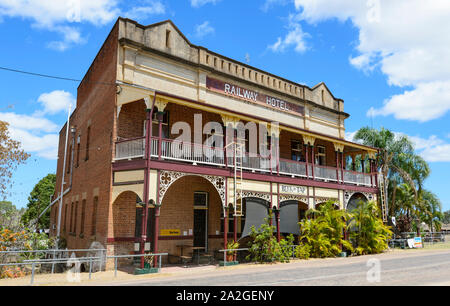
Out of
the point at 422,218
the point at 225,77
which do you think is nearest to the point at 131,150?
the point at 225,77

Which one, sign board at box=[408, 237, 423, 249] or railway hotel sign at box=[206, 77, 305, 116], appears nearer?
railway hotel sign at box=[206, 77, 305, 116]

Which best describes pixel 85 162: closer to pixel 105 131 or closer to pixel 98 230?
pixel 105 131

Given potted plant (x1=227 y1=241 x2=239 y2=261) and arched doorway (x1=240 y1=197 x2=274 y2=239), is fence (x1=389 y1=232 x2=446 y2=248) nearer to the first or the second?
arched doorway (x1=240 y1=197 x2=274 y2=239)

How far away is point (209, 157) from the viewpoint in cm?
1616

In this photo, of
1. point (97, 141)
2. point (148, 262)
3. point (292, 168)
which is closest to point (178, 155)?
point (148, 262)

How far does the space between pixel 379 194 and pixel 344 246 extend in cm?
636

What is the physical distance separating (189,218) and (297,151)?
978 cm

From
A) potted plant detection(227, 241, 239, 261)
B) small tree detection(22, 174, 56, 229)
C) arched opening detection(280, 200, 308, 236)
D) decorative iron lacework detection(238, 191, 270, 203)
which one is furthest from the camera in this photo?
small tree detection(22, 174, 56, 229)

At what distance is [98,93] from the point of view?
1962 cm

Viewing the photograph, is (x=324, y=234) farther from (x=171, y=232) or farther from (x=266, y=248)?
(x=171, y=232)

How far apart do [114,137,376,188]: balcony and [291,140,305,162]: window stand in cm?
276

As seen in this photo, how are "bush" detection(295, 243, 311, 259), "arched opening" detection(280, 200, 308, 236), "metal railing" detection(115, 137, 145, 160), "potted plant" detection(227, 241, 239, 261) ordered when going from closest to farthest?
1. "metal railing" detection(115, 137, 145, 160)
2. "potted plant" detection(227, 241, 239, 261)
3. "bush" detection(295, 243, 311, 259)
4. "arched opening" detection(280, 200, 308, 236)

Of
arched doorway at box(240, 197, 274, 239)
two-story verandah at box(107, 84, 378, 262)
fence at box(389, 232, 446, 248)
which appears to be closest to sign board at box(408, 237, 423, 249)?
fence at box(389, 232, 446, 248)

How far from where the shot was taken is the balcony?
14.9m
